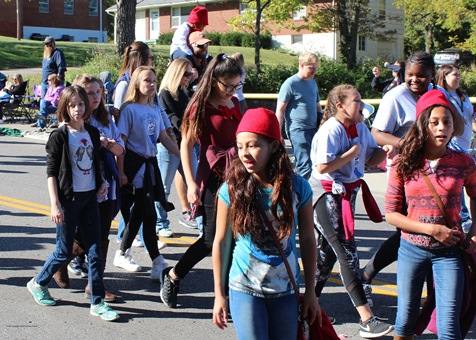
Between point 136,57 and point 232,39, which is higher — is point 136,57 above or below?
below

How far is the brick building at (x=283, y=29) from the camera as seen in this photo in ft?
152

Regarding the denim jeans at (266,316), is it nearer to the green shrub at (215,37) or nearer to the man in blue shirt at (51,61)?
the man in blue shirt at (51,61)

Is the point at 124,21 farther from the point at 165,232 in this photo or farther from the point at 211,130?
the point at 211,130

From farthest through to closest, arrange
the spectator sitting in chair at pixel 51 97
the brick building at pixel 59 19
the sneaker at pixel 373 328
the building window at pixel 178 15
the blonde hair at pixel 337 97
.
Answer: the building window at pixel 178 15
the brick building at pixel 59 19
the spectator sitting in chair at pixel 51 97
the blonde hair at pixel 337 97
the sneaker at pixel 373 328

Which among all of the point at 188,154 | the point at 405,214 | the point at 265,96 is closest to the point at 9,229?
the point at 188,154

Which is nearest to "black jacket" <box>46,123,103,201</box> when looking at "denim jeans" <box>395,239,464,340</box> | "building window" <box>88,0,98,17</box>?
"denim jeans" <box>395,239,464,340</box>

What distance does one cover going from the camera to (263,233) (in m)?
3.58

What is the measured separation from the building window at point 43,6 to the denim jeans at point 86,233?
5502cm

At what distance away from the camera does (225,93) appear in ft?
17.2

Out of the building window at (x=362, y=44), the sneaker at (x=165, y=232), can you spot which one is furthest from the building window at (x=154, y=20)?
the sneaker at (x=165, y=232)

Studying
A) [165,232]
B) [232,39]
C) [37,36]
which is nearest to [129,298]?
[165,232]

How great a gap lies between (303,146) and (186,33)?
79.2 inches

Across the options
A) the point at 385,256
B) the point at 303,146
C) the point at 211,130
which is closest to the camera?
the point at 211,130

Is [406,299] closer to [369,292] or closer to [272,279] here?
[272,279]
